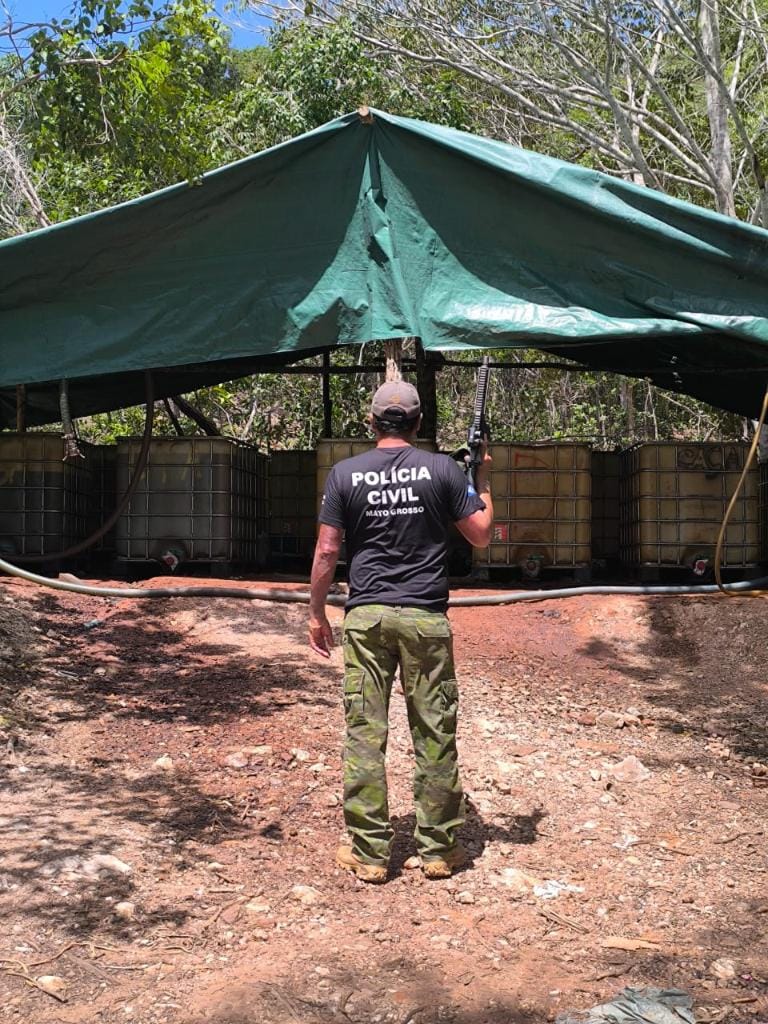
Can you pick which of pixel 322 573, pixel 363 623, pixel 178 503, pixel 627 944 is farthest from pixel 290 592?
pixel 627 944

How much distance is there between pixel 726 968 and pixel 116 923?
2011 mm

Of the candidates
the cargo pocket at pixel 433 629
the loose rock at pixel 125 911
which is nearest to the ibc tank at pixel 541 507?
the cargo pocket at pixel 433 629

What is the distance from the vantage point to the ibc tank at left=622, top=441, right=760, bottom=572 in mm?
10164

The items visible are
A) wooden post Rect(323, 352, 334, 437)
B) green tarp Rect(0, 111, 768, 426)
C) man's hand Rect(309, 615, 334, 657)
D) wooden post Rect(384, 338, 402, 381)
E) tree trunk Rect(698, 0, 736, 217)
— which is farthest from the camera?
tree trunk Rect(698, 0, 736, 217)

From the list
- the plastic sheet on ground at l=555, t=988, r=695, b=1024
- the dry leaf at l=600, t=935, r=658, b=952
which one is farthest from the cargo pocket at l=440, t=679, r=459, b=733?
the plastic sheet on ground at l=555, t=988, r=695, b=1024

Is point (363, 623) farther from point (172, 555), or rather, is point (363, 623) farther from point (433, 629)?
point (172, 555)

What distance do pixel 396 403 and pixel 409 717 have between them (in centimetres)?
126

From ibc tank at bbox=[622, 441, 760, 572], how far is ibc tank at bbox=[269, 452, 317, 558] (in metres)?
3.70

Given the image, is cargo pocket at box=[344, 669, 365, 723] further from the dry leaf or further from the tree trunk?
the tree trunk

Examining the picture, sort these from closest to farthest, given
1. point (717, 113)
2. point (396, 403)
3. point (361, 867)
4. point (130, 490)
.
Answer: point (361, 867) < point (396, 403) < point (130, 490) < point (717, 113)

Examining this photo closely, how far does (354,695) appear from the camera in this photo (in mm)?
4125

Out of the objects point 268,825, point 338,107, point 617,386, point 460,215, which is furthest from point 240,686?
point 617,386

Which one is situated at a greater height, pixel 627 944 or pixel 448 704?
pixel 448 704

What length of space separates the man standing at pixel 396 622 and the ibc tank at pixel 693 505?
20.8 feet
